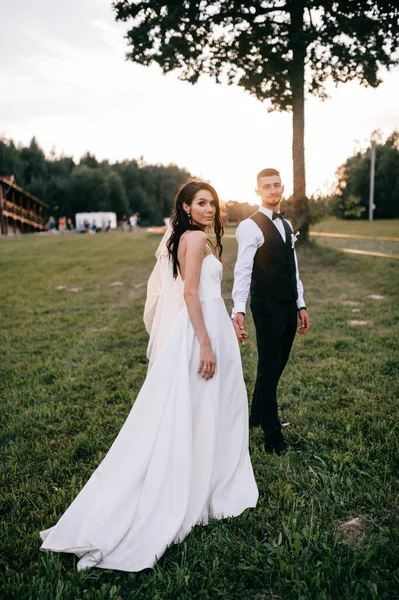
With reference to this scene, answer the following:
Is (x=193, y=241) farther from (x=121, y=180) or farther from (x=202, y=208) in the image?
(x=121, y=180)

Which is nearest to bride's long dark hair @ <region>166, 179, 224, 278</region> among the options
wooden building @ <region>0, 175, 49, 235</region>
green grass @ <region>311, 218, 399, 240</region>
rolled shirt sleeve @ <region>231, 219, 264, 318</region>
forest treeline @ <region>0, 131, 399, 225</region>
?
rolled shirt sleeve @ <region>231, 219, 264, 318</region>

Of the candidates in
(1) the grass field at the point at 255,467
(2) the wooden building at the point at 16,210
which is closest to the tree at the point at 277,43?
(1) the grass field at the point at 255,467

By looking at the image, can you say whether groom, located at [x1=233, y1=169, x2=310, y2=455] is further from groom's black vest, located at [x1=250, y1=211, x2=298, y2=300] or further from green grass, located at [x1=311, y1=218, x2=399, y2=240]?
green grass, located at [x1=311, y1=218, x2=399, y2=240]

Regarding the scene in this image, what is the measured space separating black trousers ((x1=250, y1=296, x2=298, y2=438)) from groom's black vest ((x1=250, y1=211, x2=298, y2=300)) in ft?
0.27

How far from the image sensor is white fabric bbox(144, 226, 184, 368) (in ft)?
10.5

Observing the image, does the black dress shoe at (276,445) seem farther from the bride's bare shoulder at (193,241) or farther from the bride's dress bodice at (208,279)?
the bride's bare shoulder at (193,241)

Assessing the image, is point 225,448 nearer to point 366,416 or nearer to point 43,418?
point 366,416

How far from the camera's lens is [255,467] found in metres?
3.60

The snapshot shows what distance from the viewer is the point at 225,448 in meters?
3.13

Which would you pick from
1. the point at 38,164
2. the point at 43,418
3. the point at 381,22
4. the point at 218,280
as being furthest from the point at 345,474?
the point at 38,164

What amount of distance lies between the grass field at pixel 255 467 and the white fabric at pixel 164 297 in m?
1.33

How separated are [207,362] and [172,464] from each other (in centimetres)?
68

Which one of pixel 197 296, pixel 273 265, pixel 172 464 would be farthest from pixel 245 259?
pixel 172 464

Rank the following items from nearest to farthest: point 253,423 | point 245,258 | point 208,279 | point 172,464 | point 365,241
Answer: point 172,464 → point 208,279 → point 245,258 → point 253,423 → point 365,241
